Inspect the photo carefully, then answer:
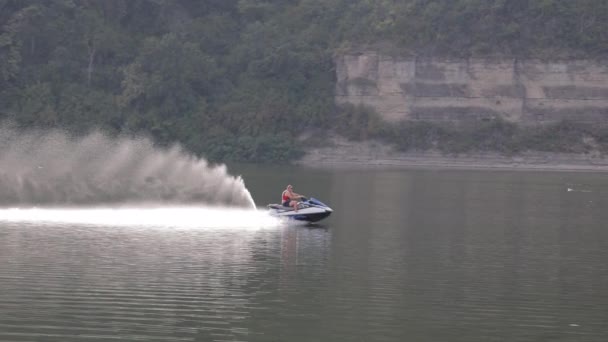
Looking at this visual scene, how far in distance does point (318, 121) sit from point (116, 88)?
19496 mm

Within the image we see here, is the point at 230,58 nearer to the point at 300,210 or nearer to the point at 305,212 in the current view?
the point at 300,210

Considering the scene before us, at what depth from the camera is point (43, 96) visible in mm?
91750

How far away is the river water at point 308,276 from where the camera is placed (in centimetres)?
2047

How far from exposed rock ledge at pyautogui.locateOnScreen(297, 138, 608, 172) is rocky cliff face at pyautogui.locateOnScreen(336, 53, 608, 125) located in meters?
3.48

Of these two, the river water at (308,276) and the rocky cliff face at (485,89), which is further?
the rocky cliff face at (485,89)

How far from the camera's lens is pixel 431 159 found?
9019 cm

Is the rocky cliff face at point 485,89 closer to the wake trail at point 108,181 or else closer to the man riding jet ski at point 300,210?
the wake trail at point 108,181

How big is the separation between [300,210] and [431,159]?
173ft

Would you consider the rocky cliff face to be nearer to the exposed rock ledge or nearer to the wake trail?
the exposed rock ledge

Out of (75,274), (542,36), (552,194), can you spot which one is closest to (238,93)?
(542,36)

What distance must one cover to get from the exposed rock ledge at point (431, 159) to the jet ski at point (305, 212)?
48036 millimetres

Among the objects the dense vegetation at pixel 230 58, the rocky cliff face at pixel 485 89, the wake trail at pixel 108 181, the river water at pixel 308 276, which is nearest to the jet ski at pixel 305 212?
the river water at pixel 308 276

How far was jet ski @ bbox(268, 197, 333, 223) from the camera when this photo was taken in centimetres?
3838

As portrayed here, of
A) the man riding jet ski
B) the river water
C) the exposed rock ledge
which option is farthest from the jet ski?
the exposed rock ledge
